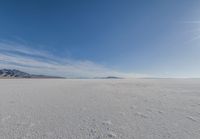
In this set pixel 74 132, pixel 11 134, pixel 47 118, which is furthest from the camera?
pixel 47 118

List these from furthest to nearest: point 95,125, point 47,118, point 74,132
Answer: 1. point 47,118
2. point 95,125
3. point 74,132

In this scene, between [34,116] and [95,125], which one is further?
[34,116]

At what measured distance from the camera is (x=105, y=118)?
334 centimetres

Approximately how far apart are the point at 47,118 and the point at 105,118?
171cm

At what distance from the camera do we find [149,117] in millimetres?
3404

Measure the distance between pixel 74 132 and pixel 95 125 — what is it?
57 cm

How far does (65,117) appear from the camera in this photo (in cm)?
336

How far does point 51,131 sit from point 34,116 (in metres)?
1.25

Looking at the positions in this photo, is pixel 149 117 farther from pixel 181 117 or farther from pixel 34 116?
pixel 34 116

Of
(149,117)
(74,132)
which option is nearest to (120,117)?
(149,117)

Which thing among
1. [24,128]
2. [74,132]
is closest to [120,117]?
[74,132]

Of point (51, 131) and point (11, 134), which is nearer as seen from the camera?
point (11, 134)


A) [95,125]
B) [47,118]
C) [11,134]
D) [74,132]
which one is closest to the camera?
[11,134]

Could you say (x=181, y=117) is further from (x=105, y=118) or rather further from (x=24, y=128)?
(x=24, y=128)
